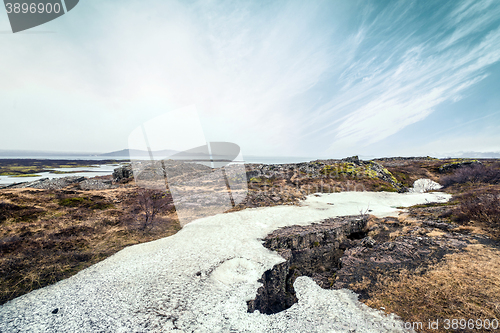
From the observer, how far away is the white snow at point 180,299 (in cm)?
566

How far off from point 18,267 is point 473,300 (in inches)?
724

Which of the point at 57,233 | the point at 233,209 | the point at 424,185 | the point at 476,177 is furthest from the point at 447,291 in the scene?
the point at 476,177

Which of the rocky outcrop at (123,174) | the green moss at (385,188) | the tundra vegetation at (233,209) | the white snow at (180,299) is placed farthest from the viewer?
the rocky outcrop at (123,174)

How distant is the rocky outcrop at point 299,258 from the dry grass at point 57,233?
9.12 metres

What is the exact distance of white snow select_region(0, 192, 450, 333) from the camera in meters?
5.66

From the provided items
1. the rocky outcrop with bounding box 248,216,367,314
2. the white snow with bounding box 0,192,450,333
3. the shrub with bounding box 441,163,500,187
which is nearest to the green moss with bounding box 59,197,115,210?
the white snow with bounding box 0,192,450,333

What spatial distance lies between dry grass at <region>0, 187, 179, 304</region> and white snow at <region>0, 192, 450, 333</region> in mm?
992

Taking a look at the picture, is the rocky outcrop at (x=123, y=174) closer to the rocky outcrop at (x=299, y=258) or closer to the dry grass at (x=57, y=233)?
the dry grass at (x=57, y=233)

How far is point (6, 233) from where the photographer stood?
410 inches

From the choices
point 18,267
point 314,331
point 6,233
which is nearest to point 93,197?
point 6,233

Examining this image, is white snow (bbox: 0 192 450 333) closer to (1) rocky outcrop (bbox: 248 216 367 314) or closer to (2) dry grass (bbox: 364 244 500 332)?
(1) rocky outcrop (bbox: 248 216 367 314)

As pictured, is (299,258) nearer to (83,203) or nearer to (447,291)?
(447,291)

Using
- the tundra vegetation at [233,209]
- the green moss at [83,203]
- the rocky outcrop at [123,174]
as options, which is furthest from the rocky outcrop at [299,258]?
the rocky outcrop at [123,174]

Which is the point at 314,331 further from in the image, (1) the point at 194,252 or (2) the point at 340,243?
(2) the point at 340,243
